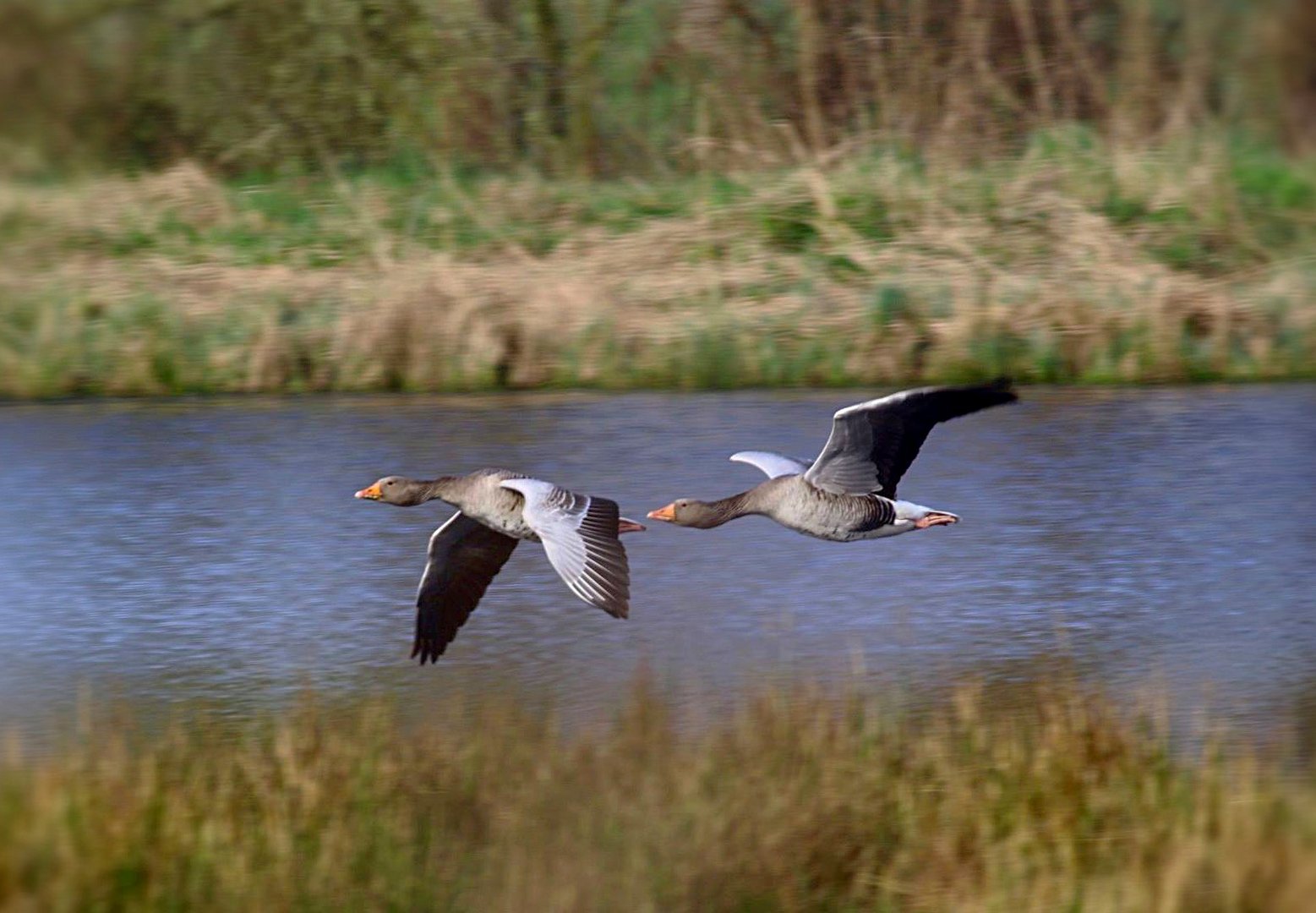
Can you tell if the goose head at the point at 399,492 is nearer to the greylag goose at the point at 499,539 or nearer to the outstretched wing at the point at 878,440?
the greylag goose at the point at 499,539

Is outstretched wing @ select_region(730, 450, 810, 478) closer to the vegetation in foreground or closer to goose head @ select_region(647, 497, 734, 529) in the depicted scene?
goose head @ select_region(647, 497, 734, 529)

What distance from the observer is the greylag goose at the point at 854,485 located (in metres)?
7.87

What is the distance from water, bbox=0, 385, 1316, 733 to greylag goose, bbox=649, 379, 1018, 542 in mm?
686

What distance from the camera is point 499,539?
26.9ft

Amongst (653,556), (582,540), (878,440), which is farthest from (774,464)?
(653,556)

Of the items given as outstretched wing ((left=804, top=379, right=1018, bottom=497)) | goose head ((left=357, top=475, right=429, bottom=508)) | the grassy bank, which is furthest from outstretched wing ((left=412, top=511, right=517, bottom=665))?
the grassy bank

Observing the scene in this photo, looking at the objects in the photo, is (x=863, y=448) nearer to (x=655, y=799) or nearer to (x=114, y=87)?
(x=655, y=799)

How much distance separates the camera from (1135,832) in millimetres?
6230

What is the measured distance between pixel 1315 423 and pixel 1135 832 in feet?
26.3

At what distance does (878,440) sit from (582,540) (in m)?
1.45

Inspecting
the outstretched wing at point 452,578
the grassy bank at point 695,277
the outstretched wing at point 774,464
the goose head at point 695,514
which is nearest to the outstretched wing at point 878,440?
the outstretched wing at point 774,464

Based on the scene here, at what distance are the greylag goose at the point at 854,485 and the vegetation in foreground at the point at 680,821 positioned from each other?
0.89m

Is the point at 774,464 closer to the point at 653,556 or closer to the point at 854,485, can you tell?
the point at 854,485

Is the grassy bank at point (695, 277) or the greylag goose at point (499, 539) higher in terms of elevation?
the grassy bank at point (695, 277)
